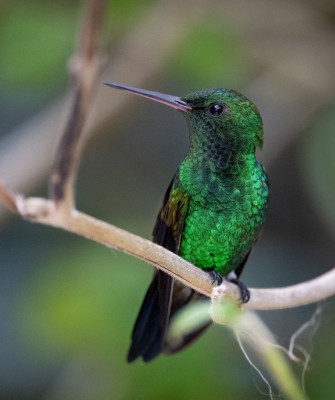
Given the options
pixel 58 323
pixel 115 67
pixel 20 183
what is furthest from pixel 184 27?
pixel 58 323

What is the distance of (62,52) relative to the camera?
9.86ft

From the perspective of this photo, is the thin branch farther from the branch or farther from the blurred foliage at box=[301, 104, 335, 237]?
the blurred foliage at box=[301, 104, 335, 237]

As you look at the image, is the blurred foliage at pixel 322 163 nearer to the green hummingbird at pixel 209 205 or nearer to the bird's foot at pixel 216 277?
the green hummingbird at pixel 209 205

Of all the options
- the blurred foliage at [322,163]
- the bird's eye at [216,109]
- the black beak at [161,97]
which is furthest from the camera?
the blurred foliage at [322,163]

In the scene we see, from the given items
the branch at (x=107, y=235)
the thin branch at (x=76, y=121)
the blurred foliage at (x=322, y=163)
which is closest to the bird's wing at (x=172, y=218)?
the branch at (x=107, y=235)

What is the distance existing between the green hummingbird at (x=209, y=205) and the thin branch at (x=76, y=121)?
0.16 m

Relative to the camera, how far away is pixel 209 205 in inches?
64.7

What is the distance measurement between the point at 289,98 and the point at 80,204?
2.71 feet

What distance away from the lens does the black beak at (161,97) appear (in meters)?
1.12

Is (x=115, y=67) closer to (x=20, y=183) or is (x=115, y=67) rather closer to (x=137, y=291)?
(x=20, y=183)

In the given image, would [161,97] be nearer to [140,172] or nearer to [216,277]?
[216,277]

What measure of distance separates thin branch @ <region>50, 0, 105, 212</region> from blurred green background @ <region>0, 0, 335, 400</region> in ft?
4.19

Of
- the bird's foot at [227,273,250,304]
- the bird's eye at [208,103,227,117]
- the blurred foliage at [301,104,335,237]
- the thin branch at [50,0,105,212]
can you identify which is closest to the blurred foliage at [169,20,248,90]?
the blurred foliage at [301,104,335,237]

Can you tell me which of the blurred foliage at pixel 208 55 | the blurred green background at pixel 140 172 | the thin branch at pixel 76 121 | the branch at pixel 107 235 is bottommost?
the blurred green background at pixel 140 172
